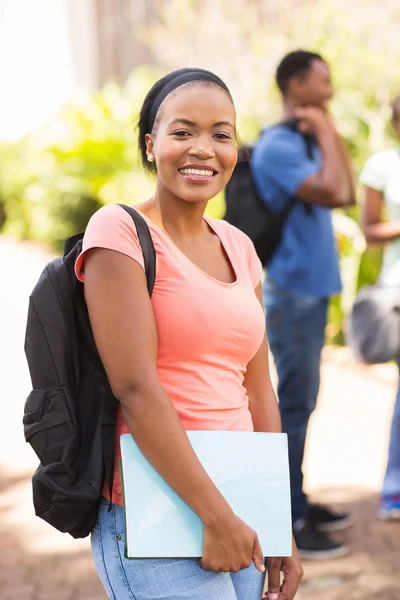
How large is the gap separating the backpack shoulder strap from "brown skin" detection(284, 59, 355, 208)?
2.20m

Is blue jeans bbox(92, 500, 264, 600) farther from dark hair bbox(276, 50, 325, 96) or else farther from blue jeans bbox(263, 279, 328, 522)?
A: dark hair bbox(276, 50, 325, 96)

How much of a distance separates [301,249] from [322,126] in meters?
0.62

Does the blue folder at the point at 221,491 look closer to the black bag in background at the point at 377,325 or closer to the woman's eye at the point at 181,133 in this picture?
the woman's eye at the point at 181,133

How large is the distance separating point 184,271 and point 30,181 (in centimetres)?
1477

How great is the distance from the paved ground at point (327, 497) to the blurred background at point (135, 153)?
0.04ft

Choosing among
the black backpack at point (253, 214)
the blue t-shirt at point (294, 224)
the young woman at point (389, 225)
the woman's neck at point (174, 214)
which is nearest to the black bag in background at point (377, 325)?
the young woman at point (389, 225)

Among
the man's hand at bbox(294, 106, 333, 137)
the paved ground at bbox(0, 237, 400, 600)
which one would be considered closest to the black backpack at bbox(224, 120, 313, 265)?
the man's hand at bbox(294, 106, 333, 137)

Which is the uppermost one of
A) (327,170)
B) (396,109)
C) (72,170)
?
(396,109)

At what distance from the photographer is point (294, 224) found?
13.7 feet

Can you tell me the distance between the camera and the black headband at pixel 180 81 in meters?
2.08

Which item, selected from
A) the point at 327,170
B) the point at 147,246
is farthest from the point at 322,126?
the point at 147,246

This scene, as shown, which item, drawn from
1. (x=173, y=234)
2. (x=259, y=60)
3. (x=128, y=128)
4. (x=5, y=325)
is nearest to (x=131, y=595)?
(x=173, y=234)

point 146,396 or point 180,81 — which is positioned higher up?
point 180,81

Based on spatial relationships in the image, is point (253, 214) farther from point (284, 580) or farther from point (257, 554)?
point (257, 554)
